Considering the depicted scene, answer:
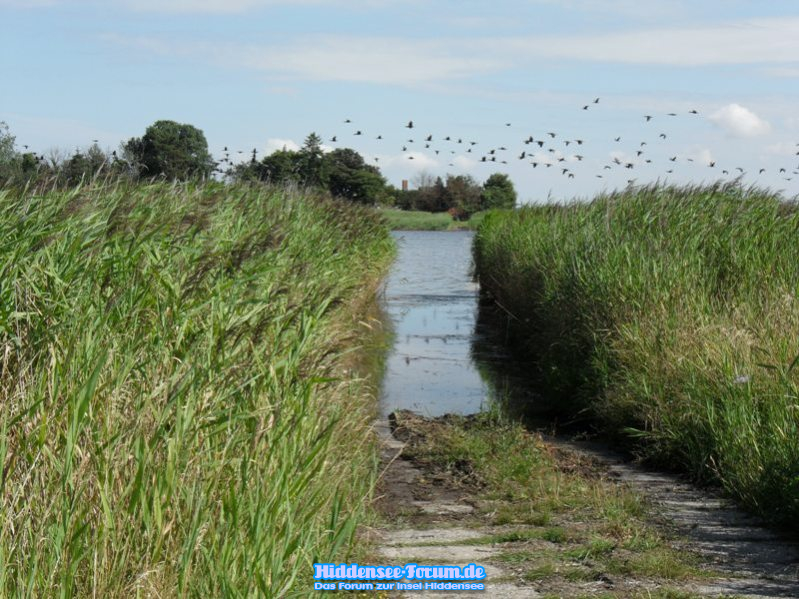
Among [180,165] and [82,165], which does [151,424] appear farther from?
[180,165]

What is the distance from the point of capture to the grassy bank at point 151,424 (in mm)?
3426

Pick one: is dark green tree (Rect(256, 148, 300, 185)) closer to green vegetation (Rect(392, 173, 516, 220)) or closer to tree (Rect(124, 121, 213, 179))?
tree (Rect(124, 121, 213, 179))

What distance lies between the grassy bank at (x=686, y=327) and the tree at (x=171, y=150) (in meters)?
4.74

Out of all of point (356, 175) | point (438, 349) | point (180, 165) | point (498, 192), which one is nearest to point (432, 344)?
point (438, 349)

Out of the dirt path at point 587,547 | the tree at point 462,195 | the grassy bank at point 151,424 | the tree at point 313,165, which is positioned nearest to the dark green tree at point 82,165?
the grassy bank at point 151,424

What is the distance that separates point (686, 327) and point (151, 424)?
5632 mm

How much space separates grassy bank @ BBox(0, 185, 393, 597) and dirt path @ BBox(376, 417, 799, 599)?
54 centimetres

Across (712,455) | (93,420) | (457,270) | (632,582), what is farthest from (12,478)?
(457,270)

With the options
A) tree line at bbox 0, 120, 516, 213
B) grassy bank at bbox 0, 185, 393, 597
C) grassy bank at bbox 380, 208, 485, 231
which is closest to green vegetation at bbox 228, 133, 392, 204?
tree line at bbox 0, 120, 516, 213

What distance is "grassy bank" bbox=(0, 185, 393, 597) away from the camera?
343 cm

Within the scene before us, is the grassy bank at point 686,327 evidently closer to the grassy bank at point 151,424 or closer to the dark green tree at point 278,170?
the grassy bank at point 151,424

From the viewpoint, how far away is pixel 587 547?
5215mm

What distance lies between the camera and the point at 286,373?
4828mm

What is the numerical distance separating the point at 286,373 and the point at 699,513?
284cm
